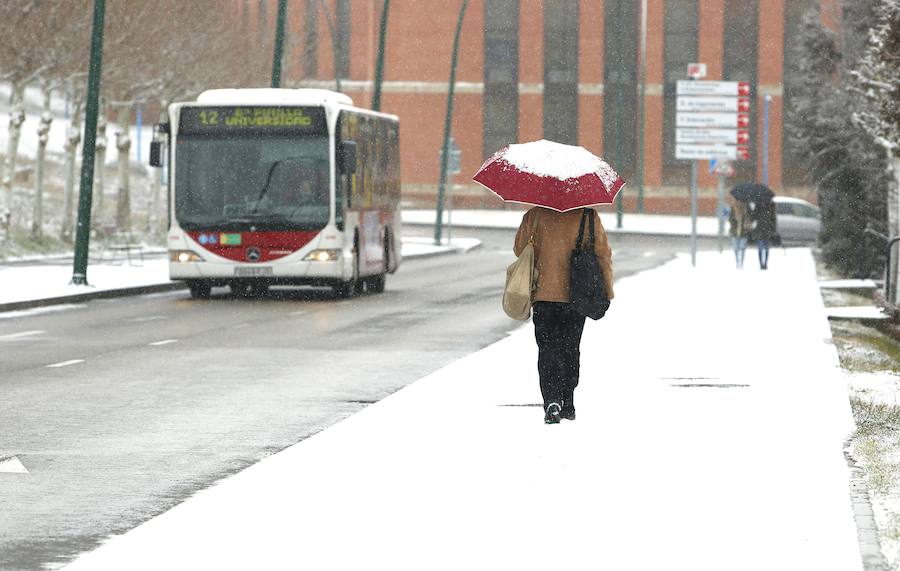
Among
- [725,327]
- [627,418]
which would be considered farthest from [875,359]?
[627,418]

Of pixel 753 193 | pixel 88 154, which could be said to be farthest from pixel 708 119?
pixel 88 154

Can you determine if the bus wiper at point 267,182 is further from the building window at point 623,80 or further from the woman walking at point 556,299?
the building window at point 623,80

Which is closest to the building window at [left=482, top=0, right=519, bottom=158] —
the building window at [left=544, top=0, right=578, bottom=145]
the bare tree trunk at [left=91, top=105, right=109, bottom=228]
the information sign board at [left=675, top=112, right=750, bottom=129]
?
the building window at [left=544, top=0, right=578, bottom=145]

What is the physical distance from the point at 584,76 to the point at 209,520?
79.3 meters

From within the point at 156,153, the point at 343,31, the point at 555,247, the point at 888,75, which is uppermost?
the point at 343,31

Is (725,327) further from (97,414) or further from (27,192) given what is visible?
(27,192)

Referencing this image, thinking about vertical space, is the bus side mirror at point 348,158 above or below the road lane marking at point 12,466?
above

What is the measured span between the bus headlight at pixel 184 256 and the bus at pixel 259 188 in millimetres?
15

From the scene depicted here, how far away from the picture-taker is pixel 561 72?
87500mm

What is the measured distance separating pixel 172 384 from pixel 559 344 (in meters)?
4.50

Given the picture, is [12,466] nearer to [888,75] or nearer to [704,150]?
[888,75]

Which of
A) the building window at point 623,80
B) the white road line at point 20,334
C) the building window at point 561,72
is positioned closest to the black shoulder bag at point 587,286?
the white road line at point 20,334

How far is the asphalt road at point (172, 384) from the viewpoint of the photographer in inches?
377

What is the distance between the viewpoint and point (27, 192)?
70250mm
